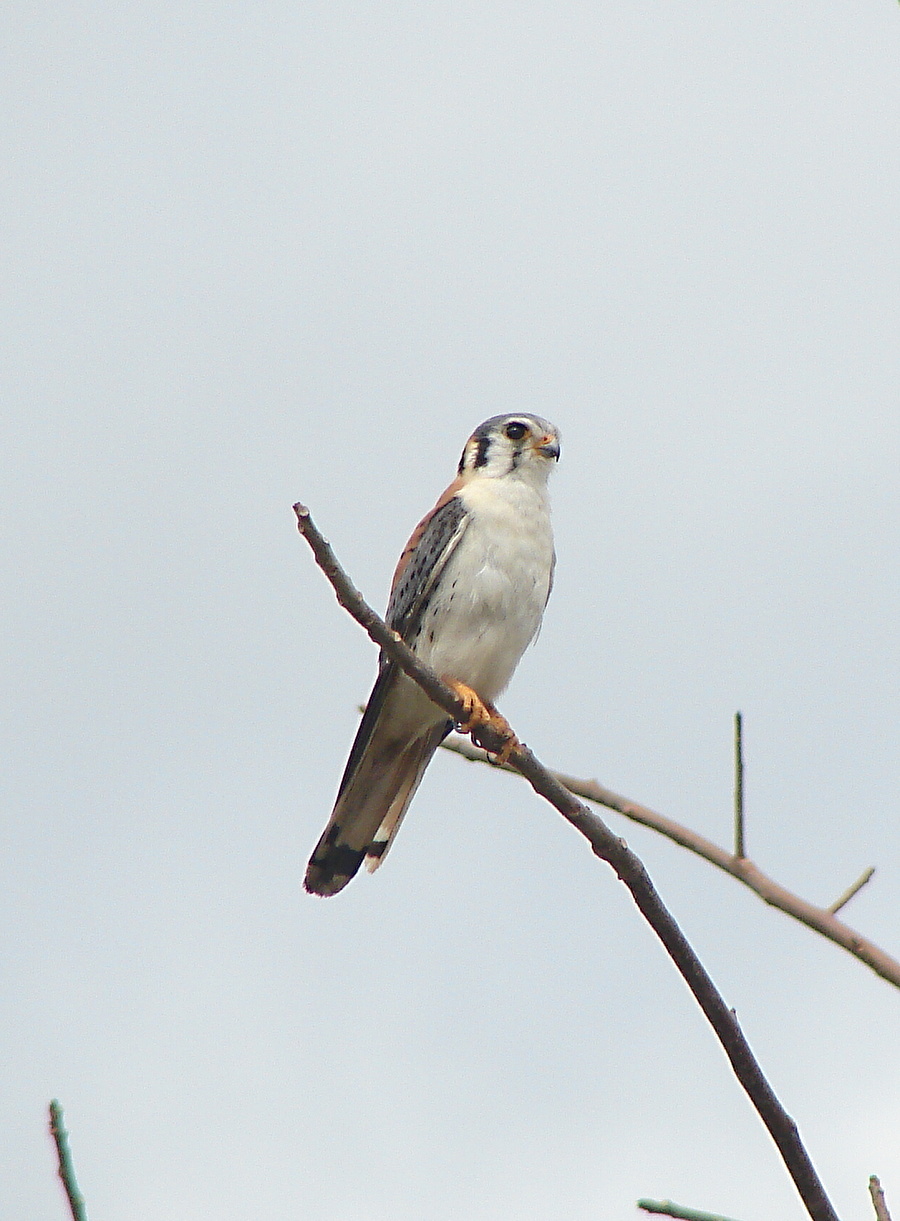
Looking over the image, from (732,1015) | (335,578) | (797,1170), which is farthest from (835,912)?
(335,578)

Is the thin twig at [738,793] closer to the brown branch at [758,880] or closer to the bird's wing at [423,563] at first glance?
the brown branch at [758,880]

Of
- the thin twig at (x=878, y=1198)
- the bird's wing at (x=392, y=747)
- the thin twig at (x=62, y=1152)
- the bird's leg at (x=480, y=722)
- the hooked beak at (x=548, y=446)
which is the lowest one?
the thin twig at (x=878, y=1198)

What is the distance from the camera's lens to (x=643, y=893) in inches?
126

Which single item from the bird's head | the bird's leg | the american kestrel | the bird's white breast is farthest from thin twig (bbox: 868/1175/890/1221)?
the bird's head

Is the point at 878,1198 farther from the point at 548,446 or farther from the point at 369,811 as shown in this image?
the point at 548,446

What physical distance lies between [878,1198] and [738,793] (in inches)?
39.4

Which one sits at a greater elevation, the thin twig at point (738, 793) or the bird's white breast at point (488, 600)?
the bird's white breast at point (488, 600)

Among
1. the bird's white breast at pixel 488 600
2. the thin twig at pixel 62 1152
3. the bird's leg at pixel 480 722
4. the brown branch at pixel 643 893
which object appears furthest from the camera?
the bird's white breast at pixel 488 600

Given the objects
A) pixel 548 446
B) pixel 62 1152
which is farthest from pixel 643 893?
pixel 548 446

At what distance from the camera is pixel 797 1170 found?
8.39 feet

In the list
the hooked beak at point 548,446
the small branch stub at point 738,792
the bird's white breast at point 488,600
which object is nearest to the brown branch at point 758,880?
the small branch stub at point 738,792

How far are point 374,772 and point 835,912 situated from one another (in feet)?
11.3

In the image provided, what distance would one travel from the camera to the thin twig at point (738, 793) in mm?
2895

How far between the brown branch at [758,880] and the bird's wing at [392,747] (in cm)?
239
